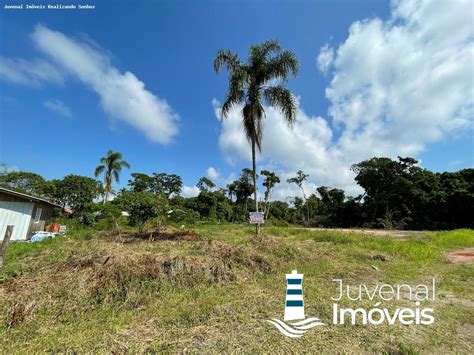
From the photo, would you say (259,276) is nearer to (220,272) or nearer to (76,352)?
(220,272)

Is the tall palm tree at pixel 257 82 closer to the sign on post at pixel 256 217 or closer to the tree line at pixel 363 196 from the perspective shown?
the sign on post at pixel 256 217

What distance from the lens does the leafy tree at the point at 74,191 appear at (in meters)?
27.9

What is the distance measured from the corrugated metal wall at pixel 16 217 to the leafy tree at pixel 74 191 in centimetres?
1711

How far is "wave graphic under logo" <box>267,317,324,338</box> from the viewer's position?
3.13 meters

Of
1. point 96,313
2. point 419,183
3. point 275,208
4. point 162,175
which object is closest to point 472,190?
point 419,183

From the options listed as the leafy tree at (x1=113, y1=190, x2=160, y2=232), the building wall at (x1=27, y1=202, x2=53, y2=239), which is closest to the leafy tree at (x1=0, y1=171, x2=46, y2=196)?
the building wall at (x1=27, y1=202, x2=53, y2=239)

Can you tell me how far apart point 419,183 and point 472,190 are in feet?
15.5

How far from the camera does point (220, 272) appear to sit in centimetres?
518

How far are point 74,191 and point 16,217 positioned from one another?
60.9 ft

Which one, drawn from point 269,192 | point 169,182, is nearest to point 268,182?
point 269,192

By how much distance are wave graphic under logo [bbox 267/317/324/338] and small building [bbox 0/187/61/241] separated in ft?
39.7

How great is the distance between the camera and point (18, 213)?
11.4m

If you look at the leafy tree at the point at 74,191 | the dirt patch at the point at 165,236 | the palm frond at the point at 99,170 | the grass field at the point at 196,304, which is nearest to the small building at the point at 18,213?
the dirt patch at the point at 165,236

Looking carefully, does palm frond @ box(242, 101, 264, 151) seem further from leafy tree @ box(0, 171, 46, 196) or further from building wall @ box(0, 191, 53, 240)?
leafy tree @ box(0, 171, 46, 196)
